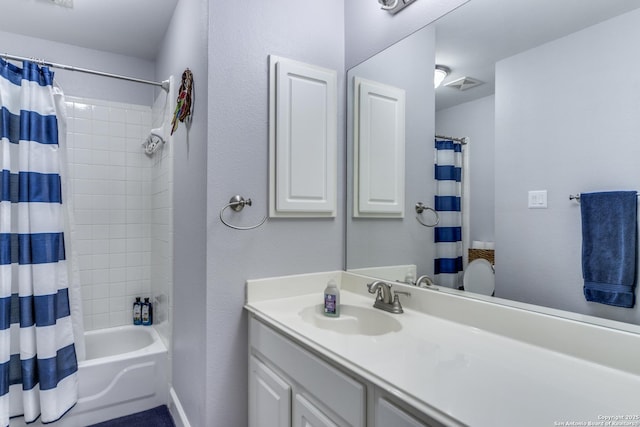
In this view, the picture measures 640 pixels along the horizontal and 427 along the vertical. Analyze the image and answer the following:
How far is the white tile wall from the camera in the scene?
2553mm

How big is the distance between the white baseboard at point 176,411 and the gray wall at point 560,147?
168 centimetres

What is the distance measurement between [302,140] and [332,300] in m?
0.78

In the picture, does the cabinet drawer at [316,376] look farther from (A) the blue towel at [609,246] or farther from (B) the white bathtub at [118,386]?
(B) the white bathtub at [118,386]

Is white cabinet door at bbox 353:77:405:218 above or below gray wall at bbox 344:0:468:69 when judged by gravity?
below

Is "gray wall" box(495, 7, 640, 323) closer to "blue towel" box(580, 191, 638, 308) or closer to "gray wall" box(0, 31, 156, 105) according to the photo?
"blue towel" box(580, 191, 638, 308)

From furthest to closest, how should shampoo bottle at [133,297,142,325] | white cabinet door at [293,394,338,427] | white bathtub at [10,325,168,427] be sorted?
shampoo bottle at [133,297,142,325], white bathtub at [10,325,168,427], white cabinet door at [293,394,338,427]

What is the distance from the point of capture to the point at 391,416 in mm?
773

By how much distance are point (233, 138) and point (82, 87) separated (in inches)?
75.1

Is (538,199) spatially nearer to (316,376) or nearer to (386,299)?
(386,299)

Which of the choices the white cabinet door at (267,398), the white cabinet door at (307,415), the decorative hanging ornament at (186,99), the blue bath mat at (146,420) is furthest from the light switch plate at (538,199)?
the blue bath mat at (146,420)

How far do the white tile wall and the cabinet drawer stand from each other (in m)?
1.51

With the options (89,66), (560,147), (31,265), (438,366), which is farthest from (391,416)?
(89,66)

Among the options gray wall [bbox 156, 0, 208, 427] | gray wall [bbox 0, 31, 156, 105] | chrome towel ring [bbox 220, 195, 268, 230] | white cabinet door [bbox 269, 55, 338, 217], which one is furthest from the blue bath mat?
gray wall [bbox 0, 31, 156, 105]

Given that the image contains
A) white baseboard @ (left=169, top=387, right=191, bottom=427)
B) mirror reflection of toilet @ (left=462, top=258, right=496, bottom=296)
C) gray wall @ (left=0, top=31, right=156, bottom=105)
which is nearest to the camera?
mirror reflection of toilet @ (left=462, top=258, right=496, bottom=296)
